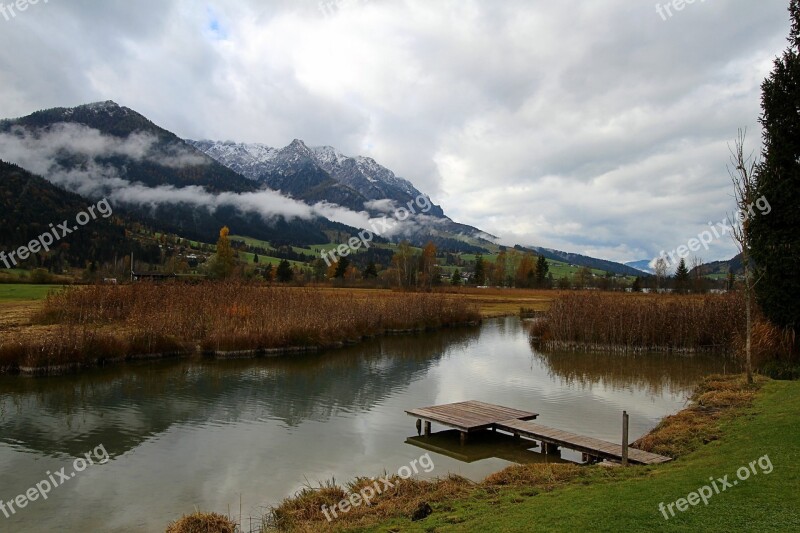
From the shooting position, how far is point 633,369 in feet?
94.8

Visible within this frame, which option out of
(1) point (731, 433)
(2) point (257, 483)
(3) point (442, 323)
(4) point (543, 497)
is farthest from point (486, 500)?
(3) point (442, 323)

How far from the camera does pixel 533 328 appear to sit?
41.8 meters

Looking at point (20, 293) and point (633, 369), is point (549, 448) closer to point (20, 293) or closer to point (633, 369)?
point (633, 369)

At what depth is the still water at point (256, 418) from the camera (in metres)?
11.8

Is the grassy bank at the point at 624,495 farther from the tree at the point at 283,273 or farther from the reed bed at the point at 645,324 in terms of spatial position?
the tree at the point at 283,273

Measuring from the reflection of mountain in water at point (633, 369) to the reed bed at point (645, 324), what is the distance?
4.66 ft

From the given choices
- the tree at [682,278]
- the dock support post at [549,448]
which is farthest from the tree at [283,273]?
the dock support post at [549,448]

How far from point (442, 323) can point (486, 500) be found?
1648 inches

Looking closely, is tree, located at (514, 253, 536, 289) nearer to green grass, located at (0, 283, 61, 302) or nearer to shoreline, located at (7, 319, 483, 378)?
shoreline, located at (7, 319, 483, 378)

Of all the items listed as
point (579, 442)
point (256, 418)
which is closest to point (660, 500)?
point (579, 442)

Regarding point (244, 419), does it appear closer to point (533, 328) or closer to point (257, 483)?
point (257, 483)

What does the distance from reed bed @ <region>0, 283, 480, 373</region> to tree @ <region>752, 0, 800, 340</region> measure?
24.1m

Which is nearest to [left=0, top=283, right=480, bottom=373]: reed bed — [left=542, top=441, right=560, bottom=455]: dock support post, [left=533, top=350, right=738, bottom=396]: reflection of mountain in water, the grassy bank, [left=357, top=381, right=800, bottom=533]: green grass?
[left=533, top=350, right=738, bottom=396]: reflection of mountain in water

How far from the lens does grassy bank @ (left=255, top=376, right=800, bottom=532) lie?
6962 millimetres
